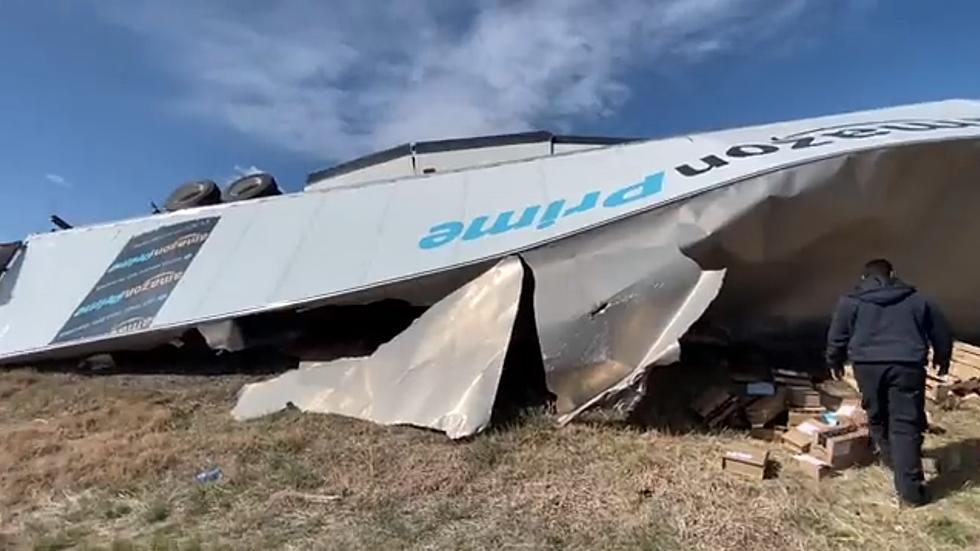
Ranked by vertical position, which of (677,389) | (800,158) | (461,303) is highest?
(800,158)

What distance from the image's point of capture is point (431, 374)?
5570 mm

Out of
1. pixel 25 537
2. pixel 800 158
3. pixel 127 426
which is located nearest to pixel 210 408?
pixel 127 426

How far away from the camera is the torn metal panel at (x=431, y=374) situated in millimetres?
5258

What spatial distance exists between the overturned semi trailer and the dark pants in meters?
→ 1.24

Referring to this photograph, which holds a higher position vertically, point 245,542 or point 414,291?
point 414,291

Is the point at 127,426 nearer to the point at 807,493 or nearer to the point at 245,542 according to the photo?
the point at 245,542

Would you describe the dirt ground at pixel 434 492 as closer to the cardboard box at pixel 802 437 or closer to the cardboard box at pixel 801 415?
the cardboard box at pixel 802 437

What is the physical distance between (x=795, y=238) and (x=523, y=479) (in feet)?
9.07

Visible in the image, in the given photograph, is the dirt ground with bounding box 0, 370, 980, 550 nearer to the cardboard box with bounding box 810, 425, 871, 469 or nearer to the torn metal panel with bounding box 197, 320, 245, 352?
the cardboard box with bounding box 810, 425, 871, 469

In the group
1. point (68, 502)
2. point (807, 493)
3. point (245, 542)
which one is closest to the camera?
point (245, 542)

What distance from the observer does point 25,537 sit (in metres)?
3.98

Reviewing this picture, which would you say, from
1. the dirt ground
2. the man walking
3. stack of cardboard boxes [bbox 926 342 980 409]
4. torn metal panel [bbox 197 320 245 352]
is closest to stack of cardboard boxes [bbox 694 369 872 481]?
the dirt ground

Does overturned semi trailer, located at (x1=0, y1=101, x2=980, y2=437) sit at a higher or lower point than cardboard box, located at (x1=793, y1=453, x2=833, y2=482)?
higher

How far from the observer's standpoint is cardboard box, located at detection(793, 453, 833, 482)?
4363mm
